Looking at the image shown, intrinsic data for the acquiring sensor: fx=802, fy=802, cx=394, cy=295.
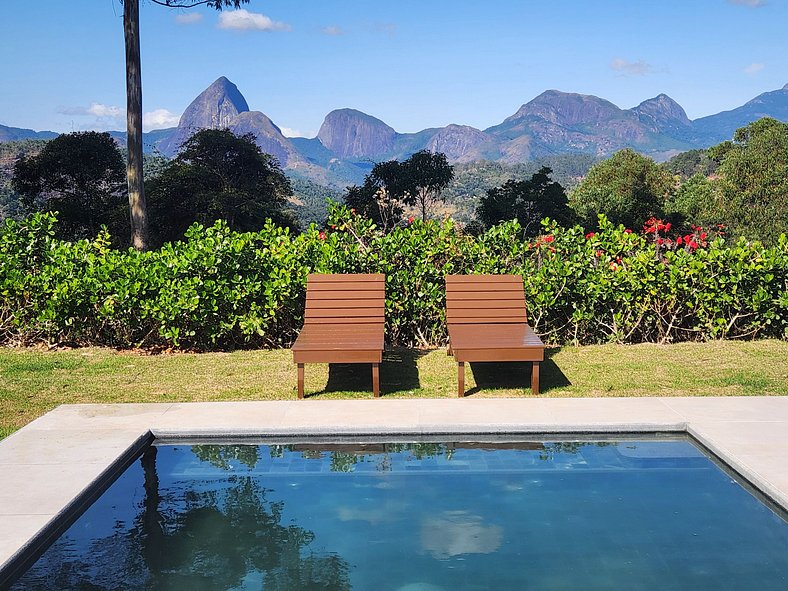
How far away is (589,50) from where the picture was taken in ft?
338

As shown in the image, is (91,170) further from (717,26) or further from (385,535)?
(717,26)

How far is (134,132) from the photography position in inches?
516

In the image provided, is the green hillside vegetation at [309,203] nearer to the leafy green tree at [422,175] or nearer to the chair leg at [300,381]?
the leafy green tree at [422,175]

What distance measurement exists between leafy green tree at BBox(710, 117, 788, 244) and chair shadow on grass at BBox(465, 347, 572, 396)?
113ft

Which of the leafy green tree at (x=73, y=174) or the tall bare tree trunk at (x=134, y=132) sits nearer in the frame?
the tall bare tree trunk at (x=134, y=132)

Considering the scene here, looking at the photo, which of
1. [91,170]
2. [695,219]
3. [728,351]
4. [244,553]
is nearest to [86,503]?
[244,553]

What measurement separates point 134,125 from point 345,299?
668cm

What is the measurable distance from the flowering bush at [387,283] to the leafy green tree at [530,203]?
26.9m

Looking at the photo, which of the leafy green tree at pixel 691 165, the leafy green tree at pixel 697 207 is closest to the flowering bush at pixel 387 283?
the leafy green tree at pixel 697 207

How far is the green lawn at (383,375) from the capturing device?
7.49m

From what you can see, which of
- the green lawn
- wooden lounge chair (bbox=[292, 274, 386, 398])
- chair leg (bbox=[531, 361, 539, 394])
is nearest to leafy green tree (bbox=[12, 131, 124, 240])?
the green lawn

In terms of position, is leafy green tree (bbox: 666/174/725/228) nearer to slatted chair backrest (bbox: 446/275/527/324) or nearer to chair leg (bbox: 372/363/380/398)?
slatted chair backrest (bbox: 446/275/527/324)

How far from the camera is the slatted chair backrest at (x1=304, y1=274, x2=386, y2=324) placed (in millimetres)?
8258

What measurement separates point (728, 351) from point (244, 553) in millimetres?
6799
